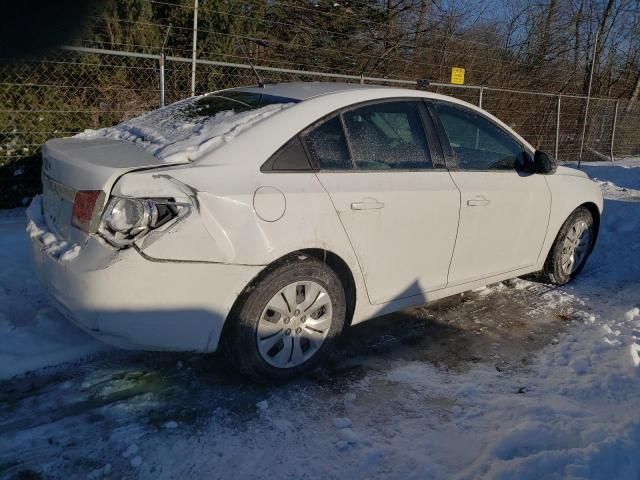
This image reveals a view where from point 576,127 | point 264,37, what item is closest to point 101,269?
point 264,37

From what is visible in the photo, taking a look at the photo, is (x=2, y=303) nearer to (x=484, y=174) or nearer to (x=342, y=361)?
(x=342, y=361)

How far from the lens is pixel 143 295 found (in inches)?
104

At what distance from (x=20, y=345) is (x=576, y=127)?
13505 millimetres

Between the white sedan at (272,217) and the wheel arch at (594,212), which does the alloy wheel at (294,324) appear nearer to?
the white sedan at (272,217)

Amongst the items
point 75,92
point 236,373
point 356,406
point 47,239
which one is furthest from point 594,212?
point 75,92

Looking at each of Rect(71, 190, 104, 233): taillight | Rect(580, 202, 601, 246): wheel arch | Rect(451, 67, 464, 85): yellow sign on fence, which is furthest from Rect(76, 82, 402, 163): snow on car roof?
Rect(451, 67, 464, 85): yellow sign on fence

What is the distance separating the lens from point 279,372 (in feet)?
10.2

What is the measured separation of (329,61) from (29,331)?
27.5 ft

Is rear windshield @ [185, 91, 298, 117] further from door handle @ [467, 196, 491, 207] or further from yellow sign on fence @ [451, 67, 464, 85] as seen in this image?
yellow sign on fence @ [451, 67, 464, 85]

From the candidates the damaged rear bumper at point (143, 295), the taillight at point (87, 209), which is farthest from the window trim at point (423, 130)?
the taillight at point (87, 209)

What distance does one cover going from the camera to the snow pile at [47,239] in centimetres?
274

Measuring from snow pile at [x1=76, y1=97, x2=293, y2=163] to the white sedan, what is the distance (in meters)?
0.01

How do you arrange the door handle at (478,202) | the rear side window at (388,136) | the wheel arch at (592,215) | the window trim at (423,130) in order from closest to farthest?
the window trim at (423,130)
the rear side window at (388,136)
the door handle at (478,202)
the wheel arch at (592,215)

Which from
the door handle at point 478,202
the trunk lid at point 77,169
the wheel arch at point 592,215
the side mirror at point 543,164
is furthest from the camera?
the wheel arch at point 592,215
